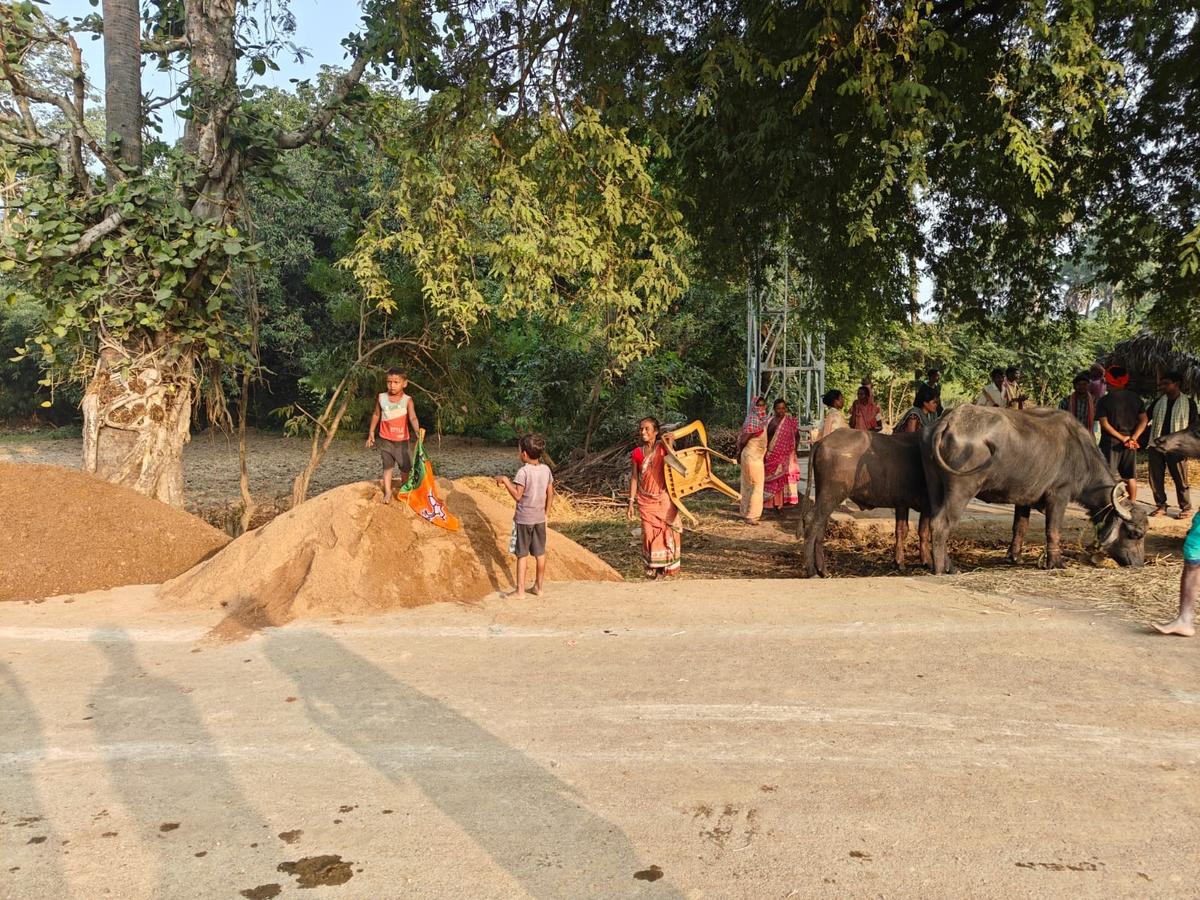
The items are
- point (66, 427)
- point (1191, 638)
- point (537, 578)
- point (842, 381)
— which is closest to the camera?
point (1191, 638)

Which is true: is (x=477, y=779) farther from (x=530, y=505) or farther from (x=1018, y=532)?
(x=1018, y=532)

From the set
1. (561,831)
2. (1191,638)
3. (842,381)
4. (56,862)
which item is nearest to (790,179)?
(1191,638)

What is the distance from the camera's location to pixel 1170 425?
11367 millimetres

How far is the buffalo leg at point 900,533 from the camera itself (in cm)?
1012

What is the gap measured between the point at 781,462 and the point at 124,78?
992cm

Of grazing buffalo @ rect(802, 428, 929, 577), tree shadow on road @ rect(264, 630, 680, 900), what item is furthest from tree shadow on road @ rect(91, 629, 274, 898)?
grazing buffalo @ rect(802, 428, 929, 577)

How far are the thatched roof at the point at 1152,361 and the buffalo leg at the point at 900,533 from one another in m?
11.6

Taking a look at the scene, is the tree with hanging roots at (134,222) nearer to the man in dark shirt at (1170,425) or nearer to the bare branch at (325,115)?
the bare branch at (325,115)

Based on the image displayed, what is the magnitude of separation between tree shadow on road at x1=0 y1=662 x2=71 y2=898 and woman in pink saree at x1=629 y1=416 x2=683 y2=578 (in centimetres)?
534

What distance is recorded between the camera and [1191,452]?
9.63 meters

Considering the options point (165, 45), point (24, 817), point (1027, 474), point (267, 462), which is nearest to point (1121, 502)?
point (1027, 474)

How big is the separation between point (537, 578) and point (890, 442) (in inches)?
184

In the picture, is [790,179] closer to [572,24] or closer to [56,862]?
[572,24]

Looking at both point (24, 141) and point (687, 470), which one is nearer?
point (687, 470)
